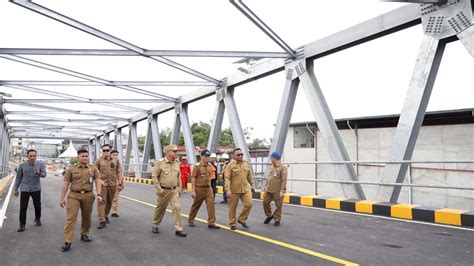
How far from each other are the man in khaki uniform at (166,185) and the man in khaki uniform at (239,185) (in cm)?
105

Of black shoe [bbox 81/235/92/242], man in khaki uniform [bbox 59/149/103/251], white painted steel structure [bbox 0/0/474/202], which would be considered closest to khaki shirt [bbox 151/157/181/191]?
man in khaki uniform [bbox 59/149/103/251]

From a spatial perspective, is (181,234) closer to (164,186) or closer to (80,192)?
(164,186)

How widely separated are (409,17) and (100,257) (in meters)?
7.89

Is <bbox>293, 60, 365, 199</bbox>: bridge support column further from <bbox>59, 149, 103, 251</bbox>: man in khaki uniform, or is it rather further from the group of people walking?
<bbox>59, 149, 103, 251</bbox>: man in khaki uniform

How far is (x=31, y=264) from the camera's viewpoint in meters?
4.66

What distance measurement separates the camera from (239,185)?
7.29 metres

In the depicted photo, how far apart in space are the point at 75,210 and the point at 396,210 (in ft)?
21.9

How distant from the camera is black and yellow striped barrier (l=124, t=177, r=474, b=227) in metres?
7.33

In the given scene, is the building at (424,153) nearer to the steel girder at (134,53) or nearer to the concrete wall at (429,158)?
the concrete wall at (429,158)

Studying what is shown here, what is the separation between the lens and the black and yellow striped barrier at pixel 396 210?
733 centimetres

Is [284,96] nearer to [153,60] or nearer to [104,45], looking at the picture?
[153,60]

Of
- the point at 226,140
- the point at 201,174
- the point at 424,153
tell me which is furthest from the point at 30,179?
the point at 226,140

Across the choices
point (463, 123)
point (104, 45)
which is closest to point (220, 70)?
point (104, 45)

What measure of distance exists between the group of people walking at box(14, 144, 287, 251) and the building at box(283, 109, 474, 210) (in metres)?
6.67
